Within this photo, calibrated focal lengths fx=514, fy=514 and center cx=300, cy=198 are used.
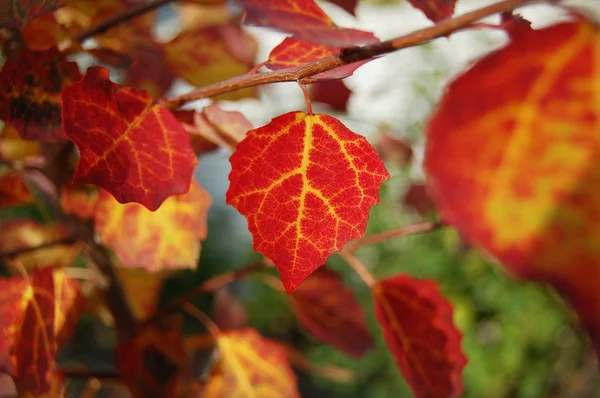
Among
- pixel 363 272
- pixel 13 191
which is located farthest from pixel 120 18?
pixel 363 272

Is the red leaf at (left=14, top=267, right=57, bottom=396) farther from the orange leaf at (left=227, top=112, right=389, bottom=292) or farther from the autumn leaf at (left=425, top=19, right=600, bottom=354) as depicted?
the autumn leaf at (left=425, top=19, right=600, bottom=354)

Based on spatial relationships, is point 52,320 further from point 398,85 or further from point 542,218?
point 398,85

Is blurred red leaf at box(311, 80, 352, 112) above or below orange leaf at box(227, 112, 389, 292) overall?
below

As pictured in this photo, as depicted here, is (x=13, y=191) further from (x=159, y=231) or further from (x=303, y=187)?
(x=303, y=187)

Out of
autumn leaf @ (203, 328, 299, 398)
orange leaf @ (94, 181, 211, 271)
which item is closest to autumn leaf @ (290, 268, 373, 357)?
autumn leaf @ (203, 328, 299, 398)

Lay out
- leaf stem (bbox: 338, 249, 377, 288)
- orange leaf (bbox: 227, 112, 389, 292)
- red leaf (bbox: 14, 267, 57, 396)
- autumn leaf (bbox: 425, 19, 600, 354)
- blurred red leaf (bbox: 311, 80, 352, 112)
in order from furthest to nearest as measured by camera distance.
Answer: blurred red leaf (bbox: 311, 80, 352, 112) → leaf stem (bbox: 338, 249, 377, 288) → red leaf (bbox: 14, 267, 57, 396) → orange leaf (bbox: 227, 112, 389, 292) → autumn leaf (bbox: 425, 19, 600, 354)

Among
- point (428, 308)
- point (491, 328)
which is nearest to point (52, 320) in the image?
point (428, 308)

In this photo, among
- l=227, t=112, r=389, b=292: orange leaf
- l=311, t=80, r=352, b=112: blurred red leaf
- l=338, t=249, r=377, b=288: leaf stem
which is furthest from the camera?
l=311, t=80, r=352, b=112: blurred red leaf

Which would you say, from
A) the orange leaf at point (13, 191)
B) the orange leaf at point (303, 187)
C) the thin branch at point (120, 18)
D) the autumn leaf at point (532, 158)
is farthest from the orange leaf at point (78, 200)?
the autumn leaf at point (532, 158)
